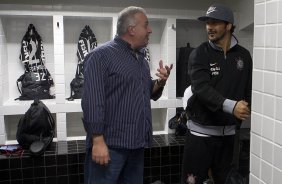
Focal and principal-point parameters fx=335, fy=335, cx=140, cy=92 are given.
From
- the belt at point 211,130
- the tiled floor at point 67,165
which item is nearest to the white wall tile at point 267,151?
the belt at point 211,130

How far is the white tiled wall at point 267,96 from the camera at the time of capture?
1202 millimetres

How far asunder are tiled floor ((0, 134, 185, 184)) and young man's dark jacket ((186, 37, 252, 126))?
3.61 ft

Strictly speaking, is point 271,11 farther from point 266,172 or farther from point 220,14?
point 220,14

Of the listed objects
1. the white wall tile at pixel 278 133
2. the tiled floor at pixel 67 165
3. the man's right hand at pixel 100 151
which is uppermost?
the white wall tile at pixel 278 133

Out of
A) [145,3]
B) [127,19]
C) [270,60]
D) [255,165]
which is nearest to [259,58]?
[270,60]

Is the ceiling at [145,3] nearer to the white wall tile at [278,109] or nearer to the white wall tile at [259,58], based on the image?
the white wall tile at [259,58]

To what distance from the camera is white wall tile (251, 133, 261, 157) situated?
1.34 meters

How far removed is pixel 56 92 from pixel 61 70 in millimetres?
223

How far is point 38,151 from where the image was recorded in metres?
2.85

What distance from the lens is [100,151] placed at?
1.78 meters

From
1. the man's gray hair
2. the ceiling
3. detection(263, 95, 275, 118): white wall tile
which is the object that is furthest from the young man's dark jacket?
the ceiling

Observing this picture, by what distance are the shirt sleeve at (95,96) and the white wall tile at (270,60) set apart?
0.86 metres

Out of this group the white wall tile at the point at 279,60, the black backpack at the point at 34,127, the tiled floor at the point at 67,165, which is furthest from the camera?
the black backpack at the point at 34,127

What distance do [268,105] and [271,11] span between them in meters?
0.35
